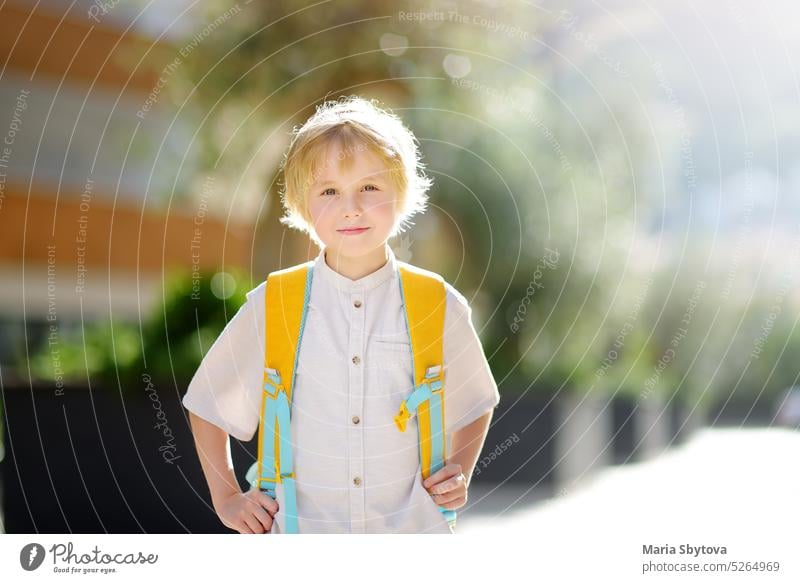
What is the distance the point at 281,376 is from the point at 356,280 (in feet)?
0.59

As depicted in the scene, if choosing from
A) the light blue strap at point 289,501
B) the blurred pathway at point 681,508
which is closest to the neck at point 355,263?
the light blue strap at point 289,501

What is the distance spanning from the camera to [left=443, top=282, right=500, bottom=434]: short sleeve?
1.33 m

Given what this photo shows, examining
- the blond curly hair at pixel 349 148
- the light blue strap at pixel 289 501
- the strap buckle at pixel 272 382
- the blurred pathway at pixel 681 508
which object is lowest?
the blurred pathway at pixel 681 508

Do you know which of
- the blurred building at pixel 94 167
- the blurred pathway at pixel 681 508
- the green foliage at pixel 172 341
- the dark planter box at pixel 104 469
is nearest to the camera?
the blurred pathway at pixel 681 508

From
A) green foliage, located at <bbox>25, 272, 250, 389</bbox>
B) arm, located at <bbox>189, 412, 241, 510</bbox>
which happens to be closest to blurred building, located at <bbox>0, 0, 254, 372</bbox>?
green foliage, located at <bbox>25, 272, 250, 389</bbox>

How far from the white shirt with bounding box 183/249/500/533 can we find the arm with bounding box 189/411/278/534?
0.02m

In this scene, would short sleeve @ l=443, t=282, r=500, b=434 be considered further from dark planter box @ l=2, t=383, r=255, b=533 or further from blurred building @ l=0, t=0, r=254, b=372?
blurred building @ l=0, t=0, r=254, b=372

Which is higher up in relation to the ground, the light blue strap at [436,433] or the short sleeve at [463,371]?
the short sleeve at [463,371]

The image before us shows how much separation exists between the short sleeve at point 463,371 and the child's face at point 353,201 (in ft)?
0.46

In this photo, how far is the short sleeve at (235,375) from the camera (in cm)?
133

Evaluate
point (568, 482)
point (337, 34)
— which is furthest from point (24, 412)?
point (568, 482)

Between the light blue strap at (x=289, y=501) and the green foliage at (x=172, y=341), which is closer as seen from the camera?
the light blue strap at (x=289, y=501)

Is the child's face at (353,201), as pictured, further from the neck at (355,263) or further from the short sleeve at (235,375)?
the short sleeve at (235,375)

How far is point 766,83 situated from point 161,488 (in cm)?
205
